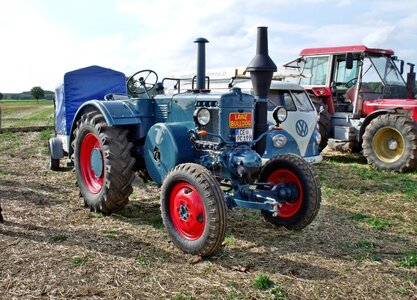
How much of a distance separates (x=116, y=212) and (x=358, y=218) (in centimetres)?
289

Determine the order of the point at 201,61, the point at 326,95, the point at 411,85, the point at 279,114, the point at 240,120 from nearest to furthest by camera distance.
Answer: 1. the point at 240,120
2. the point at 279,114
3. the point at 201,61
4. the point at 411,85
5. the point at 326,95

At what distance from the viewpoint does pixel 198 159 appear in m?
4.71

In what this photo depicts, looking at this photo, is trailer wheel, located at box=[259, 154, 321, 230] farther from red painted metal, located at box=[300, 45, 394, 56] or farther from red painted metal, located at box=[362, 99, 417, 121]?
red painted metal, located at box=[300, 45, 394, 56]

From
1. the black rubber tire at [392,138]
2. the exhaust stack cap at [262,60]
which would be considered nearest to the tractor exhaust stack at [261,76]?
the exhaust stack cap at [262,60]

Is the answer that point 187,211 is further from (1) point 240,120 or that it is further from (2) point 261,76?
(2) point 261,76

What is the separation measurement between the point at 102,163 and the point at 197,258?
191 cm

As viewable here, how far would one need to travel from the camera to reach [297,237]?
467 centimetres

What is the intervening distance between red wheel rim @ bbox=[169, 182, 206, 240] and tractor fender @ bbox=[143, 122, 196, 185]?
490 mm

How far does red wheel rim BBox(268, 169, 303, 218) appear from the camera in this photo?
4715mm

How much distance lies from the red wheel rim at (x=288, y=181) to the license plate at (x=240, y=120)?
0.62 m

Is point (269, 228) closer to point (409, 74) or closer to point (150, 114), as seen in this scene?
point (150, 114)

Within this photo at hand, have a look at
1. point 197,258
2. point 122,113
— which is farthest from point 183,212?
point 122,113

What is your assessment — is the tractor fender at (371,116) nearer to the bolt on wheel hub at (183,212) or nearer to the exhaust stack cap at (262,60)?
the exhaust stack cap at (262,60)

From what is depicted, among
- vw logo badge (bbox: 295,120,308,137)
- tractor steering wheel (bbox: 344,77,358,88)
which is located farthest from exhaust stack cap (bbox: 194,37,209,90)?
tractor steering wheel (bbox: 344,77,358,88)
